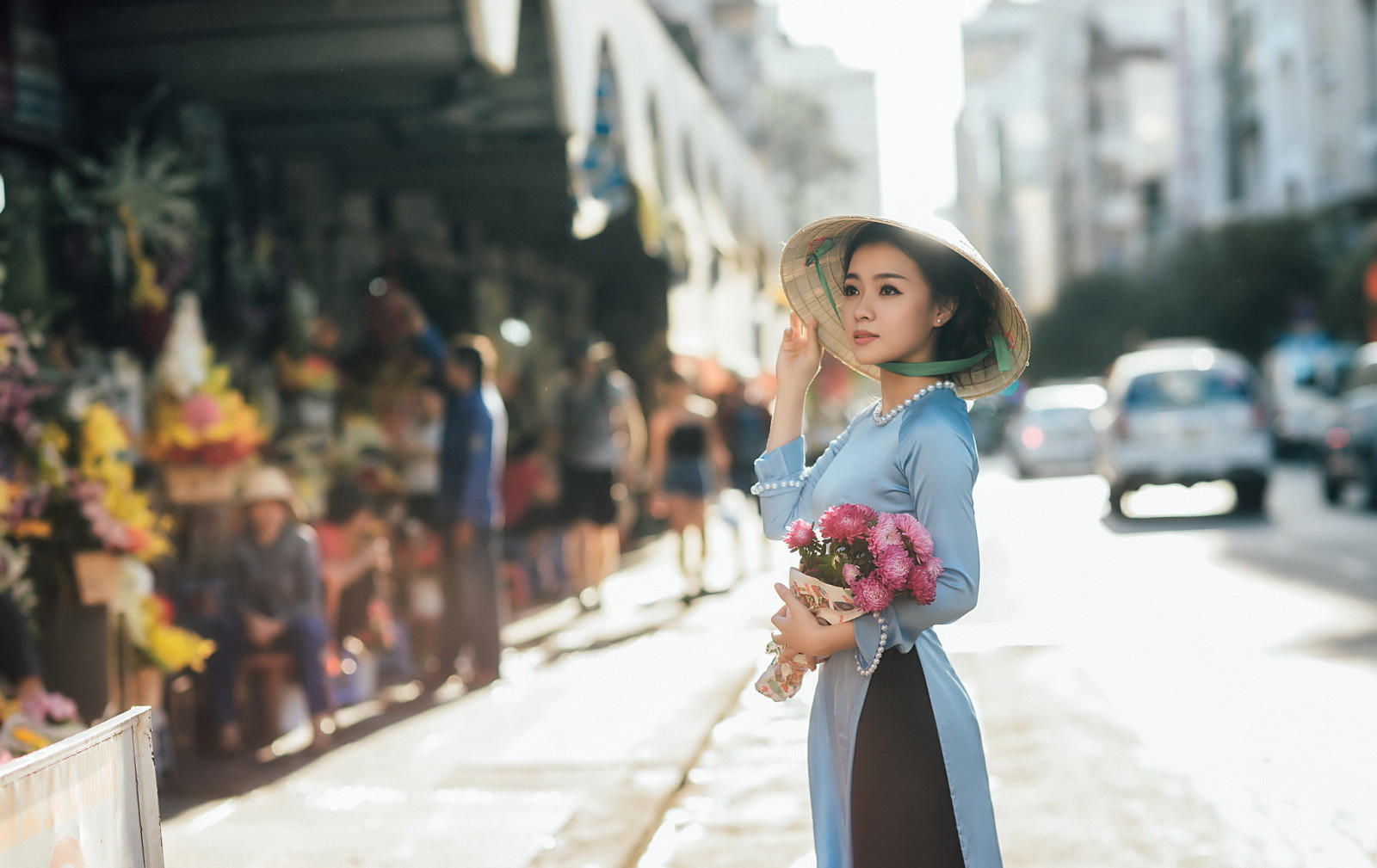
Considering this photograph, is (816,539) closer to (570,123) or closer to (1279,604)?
A: (570,123)

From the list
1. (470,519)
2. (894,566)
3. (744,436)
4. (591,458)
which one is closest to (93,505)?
(470,519)

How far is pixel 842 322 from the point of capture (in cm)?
323

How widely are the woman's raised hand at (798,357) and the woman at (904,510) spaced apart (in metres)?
0.03

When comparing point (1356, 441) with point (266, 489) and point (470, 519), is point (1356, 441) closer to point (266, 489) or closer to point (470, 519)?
point (470, 519)

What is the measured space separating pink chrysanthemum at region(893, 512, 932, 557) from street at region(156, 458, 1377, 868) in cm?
225

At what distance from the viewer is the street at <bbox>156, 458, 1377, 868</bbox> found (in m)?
5.03

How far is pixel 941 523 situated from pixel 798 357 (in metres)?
0.55

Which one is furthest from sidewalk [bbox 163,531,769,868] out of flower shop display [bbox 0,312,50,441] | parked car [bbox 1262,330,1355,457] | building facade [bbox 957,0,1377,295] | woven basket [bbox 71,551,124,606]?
building facade [bbox 957,0,1377,295]

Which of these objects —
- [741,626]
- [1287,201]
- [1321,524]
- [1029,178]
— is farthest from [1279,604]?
[1029,178]

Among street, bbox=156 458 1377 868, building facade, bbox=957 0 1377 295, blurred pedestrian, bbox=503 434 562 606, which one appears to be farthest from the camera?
building facade, bbox=957 0 1377 295

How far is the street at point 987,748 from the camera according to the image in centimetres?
503

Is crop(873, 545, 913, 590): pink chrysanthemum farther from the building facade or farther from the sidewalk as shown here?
the building facade

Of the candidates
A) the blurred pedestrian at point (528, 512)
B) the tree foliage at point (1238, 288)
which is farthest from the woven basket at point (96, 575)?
the tree foliage at point (1238, 288)

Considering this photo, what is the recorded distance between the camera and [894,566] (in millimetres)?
2732
